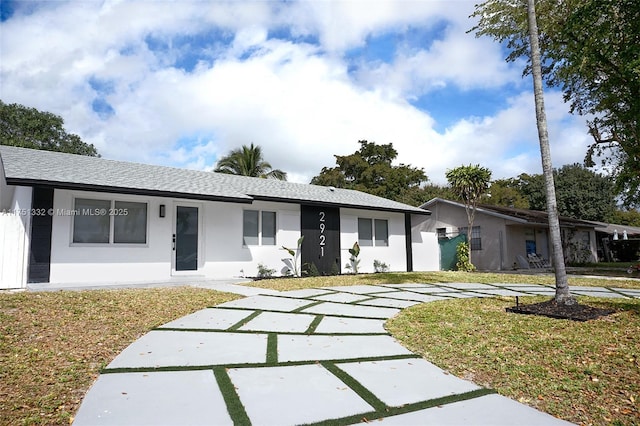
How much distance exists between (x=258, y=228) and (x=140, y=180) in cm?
388

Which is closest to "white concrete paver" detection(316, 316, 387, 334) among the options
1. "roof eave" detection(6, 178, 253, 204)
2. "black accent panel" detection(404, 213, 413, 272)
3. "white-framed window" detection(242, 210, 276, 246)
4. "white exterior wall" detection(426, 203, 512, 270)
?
"roof eave" detection(6, 178, 253, 204)

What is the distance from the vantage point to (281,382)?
2.97m

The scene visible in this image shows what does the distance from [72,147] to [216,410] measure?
97.2ft

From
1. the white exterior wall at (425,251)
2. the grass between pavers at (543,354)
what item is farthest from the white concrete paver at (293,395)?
the white exterior wall at (425,251)

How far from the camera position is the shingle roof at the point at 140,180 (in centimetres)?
858

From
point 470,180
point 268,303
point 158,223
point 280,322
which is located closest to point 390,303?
point 268,303

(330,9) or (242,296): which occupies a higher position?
(330,9)

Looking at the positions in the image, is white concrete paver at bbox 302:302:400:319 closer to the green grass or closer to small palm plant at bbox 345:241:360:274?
the green grass

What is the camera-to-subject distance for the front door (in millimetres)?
10602

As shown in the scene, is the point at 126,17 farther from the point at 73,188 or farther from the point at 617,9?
the point at 617,9

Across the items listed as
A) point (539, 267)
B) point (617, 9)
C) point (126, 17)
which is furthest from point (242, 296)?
point (539, 267)

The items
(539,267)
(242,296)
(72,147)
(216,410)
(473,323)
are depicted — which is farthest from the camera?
(72,147)

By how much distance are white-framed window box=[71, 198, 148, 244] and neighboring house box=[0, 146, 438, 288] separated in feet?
0.08

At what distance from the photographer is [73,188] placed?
853 centimetres
